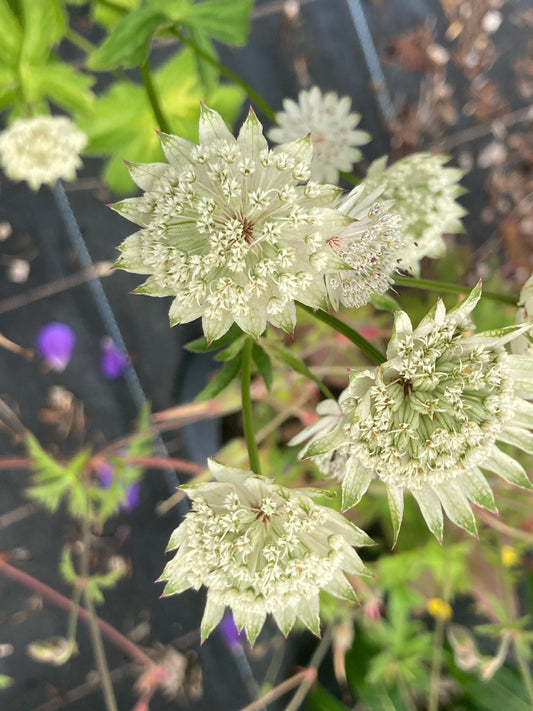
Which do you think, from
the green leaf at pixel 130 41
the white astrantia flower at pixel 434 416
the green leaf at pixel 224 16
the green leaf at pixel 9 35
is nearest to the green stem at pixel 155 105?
the green leaf at pixel 130 41

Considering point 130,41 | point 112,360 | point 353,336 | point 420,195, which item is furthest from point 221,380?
point 112,360

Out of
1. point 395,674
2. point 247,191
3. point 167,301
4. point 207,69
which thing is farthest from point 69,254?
point 395,674

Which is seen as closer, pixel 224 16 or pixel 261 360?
pixel 261 360

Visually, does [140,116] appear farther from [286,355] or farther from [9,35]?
[286,355]

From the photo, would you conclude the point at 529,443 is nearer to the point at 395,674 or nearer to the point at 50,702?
the point at 395,674

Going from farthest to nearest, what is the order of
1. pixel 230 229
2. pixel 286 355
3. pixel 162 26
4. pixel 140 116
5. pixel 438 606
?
pixel 438 606 < pixel 140 116 < pixel 162 26 < pixel 286 355 < pixel 230 229

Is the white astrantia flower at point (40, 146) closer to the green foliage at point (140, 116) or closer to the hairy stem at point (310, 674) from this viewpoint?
the green foliage at point (140, 116)
